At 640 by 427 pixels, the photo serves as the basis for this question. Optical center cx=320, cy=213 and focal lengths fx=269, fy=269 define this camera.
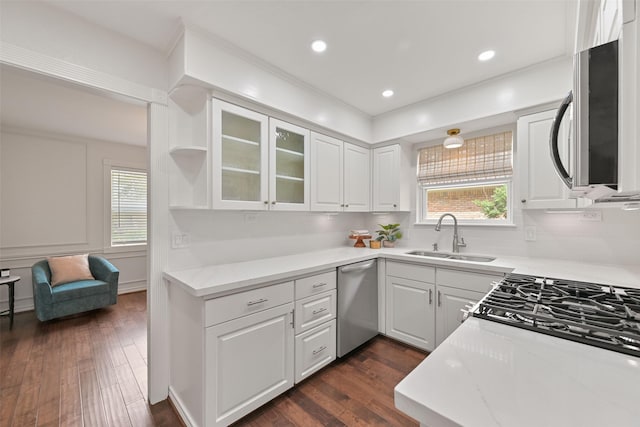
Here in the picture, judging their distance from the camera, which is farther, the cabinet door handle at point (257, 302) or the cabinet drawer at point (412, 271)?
the cabinet drawer at point (412, 271)

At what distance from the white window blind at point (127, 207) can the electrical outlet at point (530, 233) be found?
5.62m

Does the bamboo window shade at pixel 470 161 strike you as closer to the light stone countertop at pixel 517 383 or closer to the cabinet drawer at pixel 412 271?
the cabinet drawer at pixel 412 271

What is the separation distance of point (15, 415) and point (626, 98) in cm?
321

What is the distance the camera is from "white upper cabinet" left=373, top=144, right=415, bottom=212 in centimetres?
313

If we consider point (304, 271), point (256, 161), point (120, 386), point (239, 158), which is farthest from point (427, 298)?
point (120, 386)

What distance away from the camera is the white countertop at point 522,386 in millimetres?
486

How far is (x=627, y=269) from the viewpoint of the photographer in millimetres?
1939

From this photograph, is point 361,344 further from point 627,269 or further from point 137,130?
point 137,130

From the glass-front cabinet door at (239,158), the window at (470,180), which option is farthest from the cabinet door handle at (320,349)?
the window at (470,180)

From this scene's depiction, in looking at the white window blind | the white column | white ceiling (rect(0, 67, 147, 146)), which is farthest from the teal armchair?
the white column

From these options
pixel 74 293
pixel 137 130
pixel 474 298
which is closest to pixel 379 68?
pixel 474 298

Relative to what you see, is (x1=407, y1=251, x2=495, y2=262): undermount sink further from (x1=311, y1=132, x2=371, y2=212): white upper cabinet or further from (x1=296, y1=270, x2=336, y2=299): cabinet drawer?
(x1=296, y1=270, x2=336, y2=299): cabinet drawer

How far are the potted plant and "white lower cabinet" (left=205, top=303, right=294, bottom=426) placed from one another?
1721mm

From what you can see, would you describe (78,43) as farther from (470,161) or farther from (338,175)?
(470,161)
